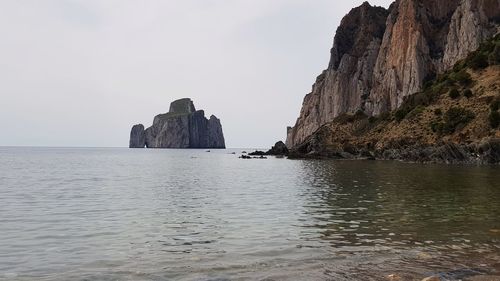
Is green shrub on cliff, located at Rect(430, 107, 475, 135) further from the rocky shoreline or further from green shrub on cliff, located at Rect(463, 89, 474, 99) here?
green shrub on cliff, located at Rect(463, 89, 474, 99)

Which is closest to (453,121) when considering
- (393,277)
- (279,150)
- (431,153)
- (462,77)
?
(431,153)

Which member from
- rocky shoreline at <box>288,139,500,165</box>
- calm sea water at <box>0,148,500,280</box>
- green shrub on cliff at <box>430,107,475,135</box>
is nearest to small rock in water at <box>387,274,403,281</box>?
calm sea water at <box>0,148,500,280</box>

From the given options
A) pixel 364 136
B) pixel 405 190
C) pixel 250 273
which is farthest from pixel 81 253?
pixel 364 136

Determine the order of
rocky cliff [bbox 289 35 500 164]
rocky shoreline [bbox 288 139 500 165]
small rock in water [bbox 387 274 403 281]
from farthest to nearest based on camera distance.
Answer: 1. rocky cliff [bbox 289 35 500 164]
2. rocky shoreline [bbox 288 139 500 165]
3. small rock in water [bbox 387 274 403 281]

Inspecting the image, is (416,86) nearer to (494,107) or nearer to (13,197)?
(494,107)

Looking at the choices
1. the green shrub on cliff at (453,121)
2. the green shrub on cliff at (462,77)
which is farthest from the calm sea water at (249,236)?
the green shrub on cliff at (462,77)

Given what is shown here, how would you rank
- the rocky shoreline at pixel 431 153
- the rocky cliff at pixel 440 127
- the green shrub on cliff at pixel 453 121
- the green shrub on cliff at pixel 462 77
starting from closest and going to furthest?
the rocky shoreline at pixel 431 153
the rocky cliff at pixel 440 127
the green shrub on cliff at pixel 453 121
the green shrub on cliff at pixel 462 77

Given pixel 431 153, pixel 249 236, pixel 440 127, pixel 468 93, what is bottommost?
pixel 249 236

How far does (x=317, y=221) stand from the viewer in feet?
84.1

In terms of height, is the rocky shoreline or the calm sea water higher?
the rocky shoreline

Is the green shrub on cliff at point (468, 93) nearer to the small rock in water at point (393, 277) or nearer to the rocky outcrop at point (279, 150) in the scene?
the rocky outcrop at point (279, 150)

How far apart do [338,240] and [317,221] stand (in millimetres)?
5565

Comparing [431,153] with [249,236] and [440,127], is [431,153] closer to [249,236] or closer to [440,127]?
[440,127]

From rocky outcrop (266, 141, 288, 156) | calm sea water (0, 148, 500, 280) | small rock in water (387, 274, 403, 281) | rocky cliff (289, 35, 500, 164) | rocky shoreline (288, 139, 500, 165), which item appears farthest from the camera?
rocky outcrop (266, 141, 288, 156)
